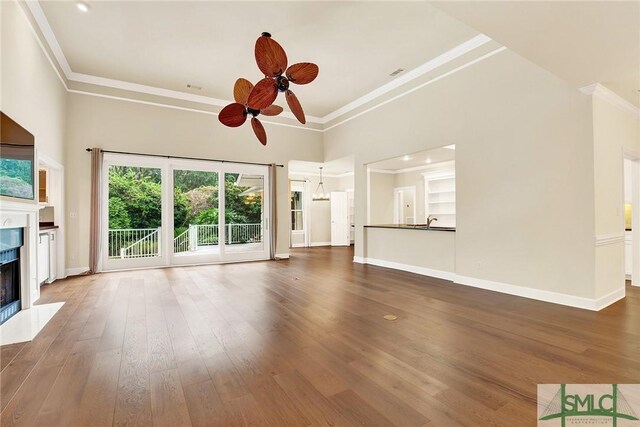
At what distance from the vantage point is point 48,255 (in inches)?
201

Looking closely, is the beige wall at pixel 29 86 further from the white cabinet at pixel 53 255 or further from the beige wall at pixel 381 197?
the beige wall at pixel 381 197

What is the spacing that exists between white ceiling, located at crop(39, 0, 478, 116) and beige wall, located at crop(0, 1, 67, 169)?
503 mm

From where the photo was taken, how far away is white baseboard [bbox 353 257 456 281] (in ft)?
17.6

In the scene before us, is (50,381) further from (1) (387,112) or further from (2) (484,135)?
(1) (387,112)

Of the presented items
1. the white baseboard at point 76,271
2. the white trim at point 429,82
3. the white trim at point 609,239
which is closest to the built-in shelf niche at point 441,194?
the white trim at point 429,82

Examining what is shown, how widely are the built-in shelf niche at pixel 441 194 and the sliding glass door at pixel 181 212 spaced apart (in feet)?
17.1

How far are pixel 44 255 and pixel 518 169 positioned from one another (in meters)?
7.46

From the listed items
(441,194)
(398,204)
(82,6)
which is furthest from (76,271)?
(441,194)

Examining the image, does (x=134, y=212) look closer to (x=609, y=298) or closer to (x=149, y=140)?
(x=149, y=140)

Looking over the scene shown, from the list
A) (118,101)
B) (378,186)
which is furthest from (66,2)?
(378,186)

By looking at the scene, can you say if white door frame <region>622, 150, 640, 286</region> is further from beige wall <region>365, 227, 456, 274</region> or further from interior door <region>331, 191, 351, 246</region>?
interior door <region>331, 191, 351, 246</region>

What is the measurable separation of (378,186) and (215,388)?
894 centimetres

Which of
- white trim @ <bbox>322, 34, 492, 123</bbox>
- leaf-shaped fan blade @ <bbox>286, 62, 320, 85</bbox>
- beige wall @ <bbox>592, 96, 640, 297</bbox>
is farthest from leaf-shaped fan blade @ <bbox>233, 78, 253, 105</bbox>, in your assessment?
beige wall @ <bbox>592, 96, 640, 297</bbox>

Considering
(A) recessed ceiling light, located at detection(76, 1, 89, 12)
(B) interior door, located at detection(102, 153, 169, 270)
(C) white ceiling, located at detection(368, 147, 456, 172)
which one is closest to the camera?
(A) recessed ceiling light, located at detection(76, 1, 89, 12)
